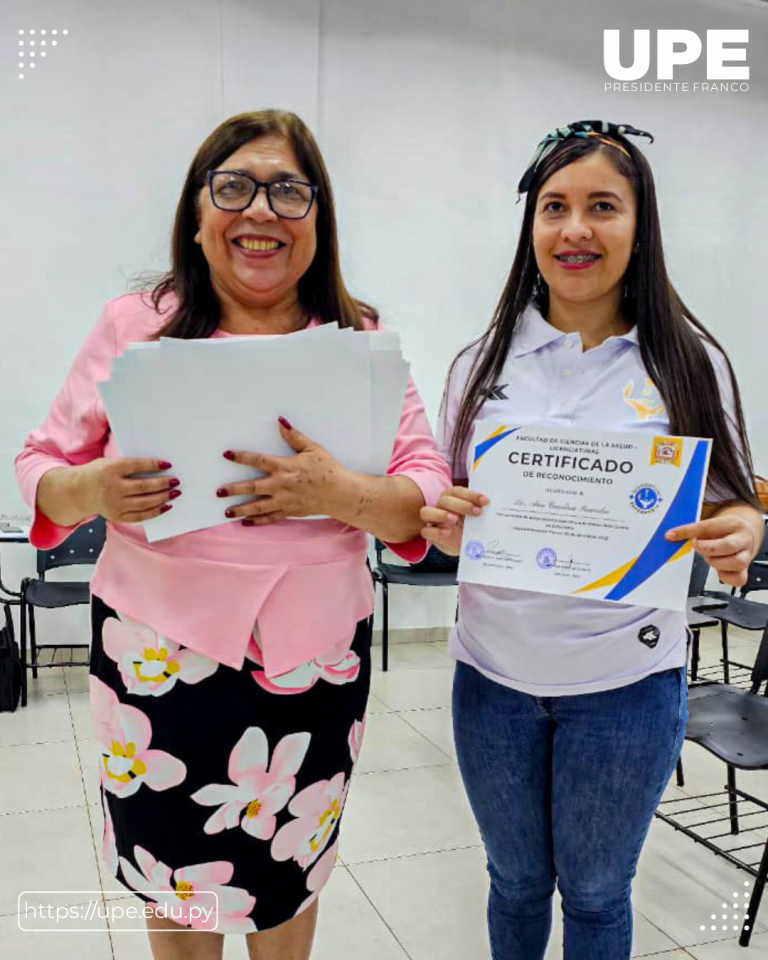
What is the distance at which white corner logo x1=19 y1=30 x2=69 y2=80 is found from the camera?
4.36 m

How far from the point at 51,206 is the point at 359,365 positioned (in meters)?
3.88

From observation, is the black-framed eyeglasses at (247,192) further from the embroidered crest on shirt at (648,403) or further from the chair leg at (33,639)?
the chair leg at (33,639)

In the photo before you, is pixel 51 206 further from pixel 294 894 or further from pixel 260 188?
pixel 294 894

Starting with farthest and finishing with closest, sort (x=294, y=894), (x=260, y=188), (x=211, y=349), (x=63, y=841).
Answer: (x=63, y=841) → (x=294, y=894) → (x=260, y=188) → (x=211, y=349)

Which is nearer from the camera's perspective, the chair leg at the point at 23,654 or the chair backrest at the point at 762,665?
the chair backrest at the point at 762,665

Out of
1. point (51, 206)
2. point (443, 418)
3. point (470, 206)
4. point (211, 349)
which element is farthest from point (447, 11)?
point (211, 349)

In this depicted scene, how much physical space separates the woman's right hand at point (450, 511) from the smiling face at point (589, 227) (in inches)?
15.5

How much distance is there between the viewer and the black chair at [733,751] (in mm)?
2439

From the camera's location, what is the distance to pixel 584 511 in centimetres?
134

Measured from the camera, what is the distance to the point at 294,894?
1479 millimetres

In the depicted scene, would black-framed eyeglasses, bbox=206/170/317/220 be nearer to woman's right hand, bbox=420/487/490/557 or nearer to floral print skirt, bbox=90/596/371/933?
woman's right hand, bbox=420/487/490/557

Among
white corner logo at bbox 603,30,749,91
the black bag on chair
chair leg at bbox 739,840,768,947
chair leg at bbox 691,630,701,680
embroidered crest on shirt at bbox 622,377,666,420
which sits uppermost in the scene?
white corner logo at bbox 603,30,749,91

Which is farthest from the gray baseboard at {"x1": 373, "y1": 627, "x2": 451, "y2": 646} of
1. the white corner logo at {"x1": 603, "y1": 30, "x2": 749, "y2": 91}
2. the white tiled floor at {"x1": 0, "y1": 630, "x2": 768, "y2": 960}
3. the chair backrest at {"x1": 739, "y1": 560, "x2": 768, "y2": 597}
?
the white corner logo at {"x1": 603, "y1": 30, "x2": 749, "y2": 91}

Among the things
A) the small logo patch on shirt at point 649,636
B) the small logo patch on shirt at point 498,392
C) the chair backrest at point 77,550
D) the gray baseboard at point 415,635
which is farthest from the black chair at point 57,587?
the small logo patch on shirt at point 649,636
